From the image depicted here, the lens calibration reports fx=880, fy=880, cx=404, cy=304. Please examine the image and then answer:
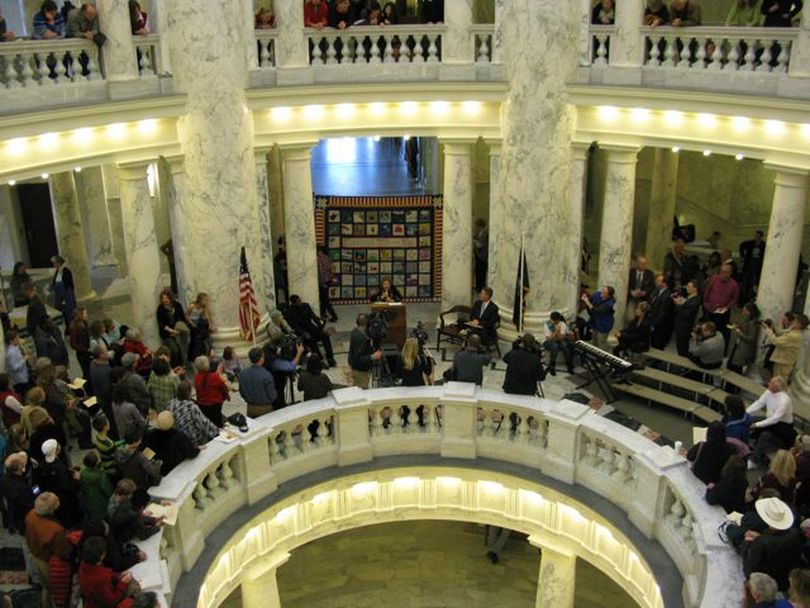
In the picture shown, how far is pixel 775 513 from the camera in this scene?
763 centimetres

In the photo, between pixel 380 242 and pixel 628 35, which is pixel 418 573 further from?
pixel 628 35

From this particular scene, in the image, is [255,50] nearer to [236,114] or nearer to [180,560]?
[236,114]

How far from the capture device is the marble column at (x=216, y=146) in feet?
43.0

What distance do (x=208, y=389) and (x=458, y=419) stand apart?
3170mm

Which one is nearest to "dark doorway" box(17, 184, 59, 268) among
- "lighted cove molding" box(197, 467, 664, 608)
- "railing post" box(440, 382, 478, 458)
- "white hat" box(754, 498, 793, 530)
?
"lighted cove molding" box(197, 467, 664, 608)

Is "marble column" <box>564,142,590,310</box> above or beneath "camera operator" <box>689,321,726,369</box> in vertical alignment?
above

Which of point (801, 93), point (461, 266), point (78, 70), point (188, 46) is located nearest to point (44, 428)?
point (78, 70)

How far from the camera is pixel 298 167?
49.3ft

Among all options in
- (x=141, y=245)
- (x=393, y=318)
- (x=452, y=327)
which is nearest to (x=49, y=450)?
(x=141, y=245)

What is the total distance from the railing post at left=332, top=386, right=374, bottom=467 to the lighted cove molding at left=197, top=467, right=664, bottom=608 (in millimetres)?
268

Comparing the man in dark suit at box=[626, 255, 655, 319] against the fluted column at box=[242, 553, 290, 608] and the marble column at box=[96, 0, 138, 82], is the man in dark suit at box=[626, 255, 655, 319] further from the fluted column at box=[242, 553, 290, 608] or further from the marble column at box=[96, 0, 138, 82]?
the marble column at box=[96, 0, 138, 82]

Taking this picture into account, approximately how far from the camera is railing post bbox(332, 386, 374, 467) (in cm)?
1101

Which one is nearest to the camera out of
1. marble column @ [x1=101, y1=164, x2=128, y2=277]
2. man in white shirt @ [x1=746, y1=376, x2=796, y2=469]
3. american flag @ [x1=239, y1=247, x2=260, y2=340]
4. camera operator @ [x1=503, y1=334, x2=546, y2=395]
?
man in white shirt @ [x1=746, y1=376, x2=796, y2=469]

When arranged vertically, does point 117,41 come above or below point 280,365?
above
